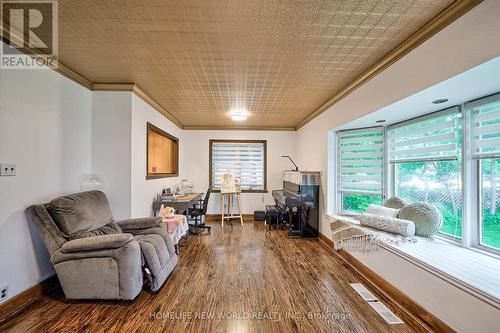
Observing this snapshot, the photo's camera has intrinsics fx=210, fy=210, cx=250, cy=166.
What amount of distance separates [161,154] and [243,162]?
85.9 inches

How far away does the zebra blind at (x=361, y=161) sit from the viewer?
3.34 m

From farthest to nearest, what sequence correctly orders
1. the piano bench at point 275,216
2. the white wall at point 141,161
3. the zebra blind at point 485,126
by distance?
the piano bench at point 275,216 → the white wall at point 141,161 → the zebra blind at point 485,126

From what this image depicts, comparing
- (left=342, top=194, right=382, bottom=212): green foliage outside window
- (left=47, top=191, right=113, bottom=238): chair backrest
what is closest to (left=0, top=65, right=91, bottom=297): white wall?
(left=47, top=191, right=113, bottom=238): chair backrest

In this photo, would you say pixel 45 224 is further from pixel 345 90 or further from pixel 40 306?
pixel 345 90

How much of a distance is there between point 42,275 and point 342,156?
4382 mm

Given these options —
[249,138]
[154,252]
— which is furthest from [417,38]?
[249,138]

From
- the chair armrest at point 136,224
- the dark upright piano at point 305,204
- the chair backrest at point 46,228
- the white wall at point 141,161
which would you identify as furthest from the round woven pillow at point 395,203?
the chair backrest at point 46,228

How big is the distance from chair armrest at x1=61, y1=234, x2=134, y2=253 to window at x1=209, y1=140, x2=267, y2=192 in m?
3.81

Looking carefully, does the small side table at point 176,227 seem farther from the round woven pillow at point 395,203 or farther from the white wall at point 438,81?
the round woven pillow at point 395,203

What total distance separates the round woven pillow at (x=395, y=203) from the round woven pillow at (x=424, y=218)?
240 mm

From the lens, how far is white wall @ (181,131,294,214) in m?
5.77

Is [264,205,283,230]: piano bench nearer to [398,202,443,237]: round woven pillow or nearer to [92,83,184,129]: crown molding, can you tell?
[398,202,443,237]: round woven pillow

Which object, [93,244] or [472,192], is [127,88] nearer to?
[93,244]

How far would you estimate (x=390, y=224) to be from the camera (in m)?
2.58
